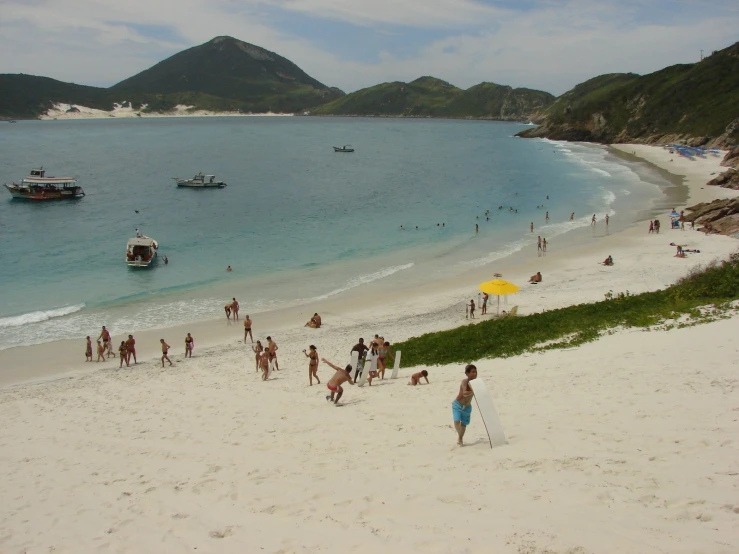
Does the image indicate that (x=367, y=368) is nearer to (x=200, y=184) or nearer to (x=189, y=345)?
(x=189, y=345)

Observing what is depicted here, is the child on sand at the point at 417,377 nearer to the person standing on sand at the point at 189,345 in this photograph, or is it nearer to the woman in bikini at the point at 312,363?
the woman in bikini at the point at 312,363

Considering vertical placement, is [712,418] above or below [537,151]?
below

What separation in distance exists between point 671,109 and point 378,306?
118836mm

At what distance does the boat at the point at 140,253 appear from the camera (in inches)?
1543

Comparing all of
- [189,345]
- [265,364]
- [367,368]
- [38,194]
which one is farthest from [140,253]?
[38,194]

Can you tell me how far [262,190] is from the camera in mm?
77938

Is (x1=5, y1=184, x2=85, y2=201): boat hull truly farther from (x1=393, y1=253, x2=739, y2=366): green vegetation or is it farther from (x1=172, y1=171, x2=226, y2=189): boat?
(x1=393, y1=253, x2=739, y2=366): green vegetation

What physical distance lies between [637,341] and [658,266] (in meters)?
20.7

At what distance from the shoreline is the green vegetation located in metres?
4.49

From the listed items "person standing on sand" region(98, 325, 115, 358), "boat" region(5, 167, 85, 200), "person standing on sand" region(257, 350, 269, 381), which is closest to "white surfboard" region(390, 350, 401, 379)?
"person standing on sand" region(257, 350, 269, 381)

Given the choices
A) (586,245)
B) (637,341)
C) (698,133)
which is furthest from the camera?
(698,133)

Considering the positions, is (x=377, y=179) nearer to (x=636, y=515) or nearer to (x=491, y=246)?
(x=491, y=246)

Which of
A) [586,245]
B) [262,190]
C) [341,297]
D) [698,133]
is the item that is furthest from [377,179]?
[698,133]

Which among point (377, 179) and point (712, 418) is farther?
point (377, 179)
